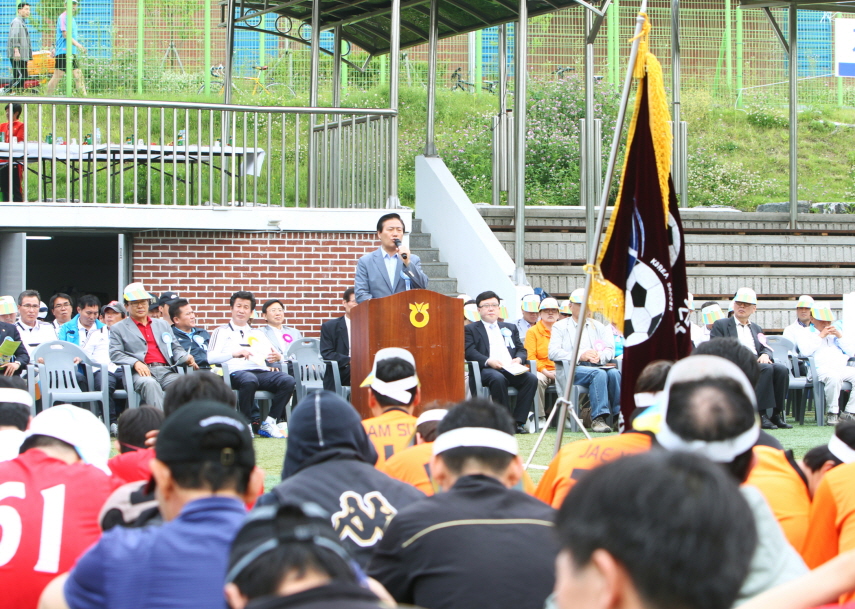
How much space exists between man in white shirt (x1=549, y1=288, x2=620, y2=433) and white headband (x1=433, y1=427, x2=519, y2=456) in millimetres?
7477

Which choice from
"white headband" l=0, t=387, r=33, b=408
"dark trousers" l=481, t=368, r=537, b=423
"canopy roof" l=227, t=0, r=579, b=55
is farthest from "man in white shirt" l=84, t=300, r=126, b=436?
"canopy roof" l=227, t=0, r=579, b=55

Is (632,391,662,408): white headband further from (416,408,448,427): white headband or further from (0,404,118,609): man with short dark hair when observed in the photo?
(0,404,118,609): man with short dark hair

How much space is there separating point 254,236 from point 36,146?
110 inches

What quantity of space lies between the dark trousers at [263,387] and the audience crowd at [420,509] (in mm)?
4398

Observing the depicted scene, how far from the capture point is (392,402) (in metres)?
5.31

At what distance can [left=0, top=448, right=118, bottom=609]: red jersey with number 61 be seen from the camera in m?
3.29

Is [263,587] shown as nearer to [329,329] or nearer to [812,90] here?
[329,329]

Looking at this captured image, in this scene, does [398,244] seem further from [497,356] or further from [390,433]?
[390,433]

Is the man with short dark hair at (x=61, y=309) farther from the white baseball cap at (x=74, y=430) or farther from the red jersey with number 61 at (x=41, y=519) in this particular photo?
the red jersey with number 61 at (x=41, y=519)

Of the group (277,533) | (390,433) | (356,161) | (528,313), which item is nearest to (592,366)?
(528,313)

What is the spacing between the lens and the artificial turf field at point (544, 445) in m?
7.84

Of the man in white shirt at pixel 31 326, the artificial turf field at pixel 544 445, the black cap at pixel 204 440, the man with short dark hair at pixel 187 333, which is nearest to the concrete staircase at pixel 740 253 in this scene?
the artificial turf field at pixel 544 445

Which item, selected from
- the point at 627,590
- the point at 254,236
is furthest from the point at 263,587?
the point at 254,236

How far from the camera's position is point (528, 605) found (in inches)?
108
